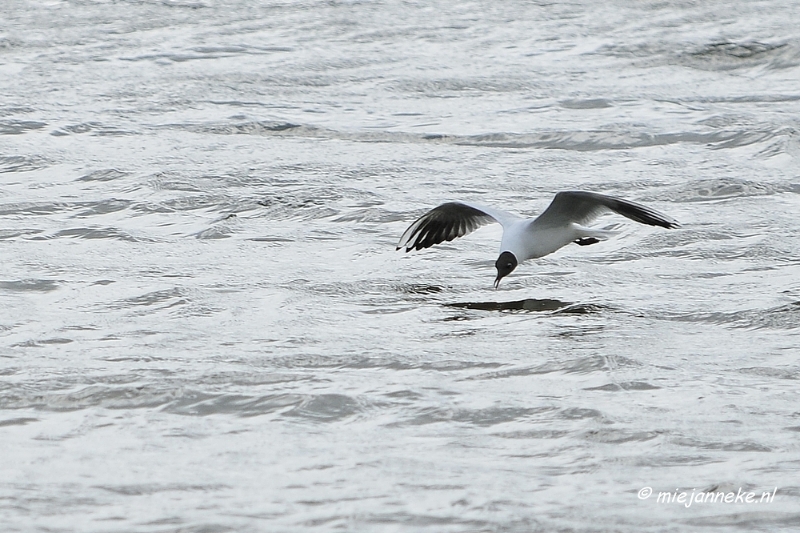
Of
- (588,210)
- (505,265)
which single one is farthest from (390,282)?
(588,210)

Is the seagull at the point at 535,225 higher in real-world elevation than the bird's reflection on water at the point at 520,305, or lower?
higher

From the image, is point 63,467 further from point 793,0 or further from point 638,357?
point 793,0

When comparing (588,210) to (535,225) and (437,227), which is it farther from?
(437,227)

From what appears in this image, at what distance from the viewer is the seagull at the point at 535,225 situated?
7012 mm

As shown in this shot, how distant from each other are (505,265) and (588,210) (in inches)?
25.2

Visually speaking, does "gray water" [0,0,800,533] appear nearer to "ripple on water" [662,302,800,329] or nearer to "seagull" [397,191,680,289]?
"ripple on water" [662,302,800,329]

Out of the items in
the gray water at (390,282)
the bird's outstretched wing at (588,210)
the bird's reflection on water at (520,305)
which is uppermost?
the bird's outstretched wing at (588,210)

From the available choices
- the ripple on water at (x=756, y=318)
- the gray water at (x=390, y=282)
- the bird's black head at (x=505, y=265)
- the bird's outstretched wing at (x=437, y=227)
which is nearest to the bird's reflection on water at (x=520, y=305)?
the gray water at (x=390, y=282)

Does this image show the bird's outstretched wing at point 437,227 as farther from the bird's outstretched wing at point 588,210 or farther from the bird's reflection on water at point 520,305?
the bird's reflection on water at point 520,305

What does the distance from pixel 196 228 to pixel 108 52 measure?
5.73 m

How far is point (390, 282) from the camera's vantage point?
7426mm

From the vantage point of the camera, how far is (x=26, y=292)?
279 inches

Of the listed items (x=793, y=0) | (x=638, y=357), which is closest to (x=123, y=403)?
(x=638, y=357)

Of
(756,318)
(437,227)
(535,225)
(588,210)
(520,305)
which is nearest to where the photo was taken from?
(756,318)
